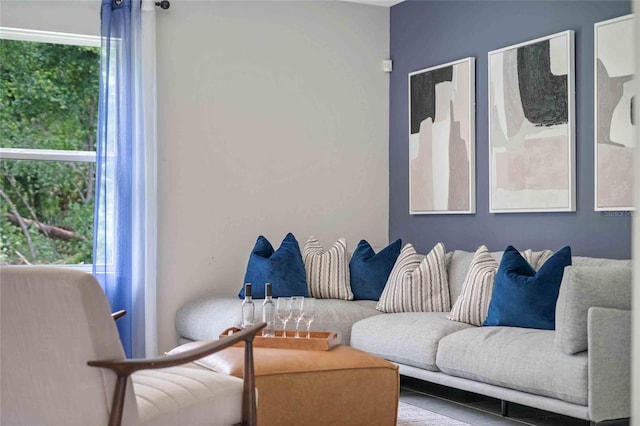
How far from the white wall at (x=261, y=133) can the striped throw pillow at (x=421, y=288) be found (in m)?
1.16

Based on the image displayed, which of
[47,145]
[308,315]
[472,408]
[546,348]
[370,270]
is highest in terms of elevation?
[47,145]

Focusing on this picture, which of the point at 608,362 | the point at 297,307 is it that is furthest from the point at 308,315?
the point at 608,362

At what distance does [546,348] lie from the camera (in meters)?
4.17

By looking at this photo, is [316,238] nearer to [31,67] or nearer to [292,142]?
[292,142]

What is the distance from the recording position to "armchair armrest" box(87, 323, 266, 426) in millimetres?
2619

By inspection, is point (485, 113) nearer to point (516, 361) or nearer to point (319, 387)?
point (516, 361)

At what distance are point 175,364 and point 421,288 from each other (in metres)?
3.08

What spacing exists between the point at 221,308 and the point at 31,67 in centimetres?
198

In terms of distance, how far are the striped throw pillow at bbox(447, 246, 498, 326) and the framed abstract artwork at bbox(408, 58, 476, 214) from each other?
959 millimetres

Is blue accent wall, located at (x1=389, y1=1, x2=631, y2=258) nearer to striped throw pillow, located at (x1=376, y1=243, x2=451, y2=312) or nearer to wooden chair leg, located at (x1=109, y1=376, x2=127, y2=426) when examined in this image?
striped throw pillow, located at (x1=376, y1=243, x2=451, y2=312)

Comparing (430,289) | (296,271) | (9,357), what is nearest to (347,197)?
(296,271)

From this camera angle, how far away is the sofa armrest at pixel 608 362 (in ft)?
12.8

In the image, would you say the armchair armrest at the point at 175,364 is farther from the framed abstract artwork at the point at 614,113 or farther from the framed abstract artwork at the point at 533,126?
the framed abstract artwork at the point at 533,126

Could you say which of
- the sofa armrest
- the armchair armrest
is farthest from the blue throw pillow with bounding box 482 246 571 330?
the armchair armrest
